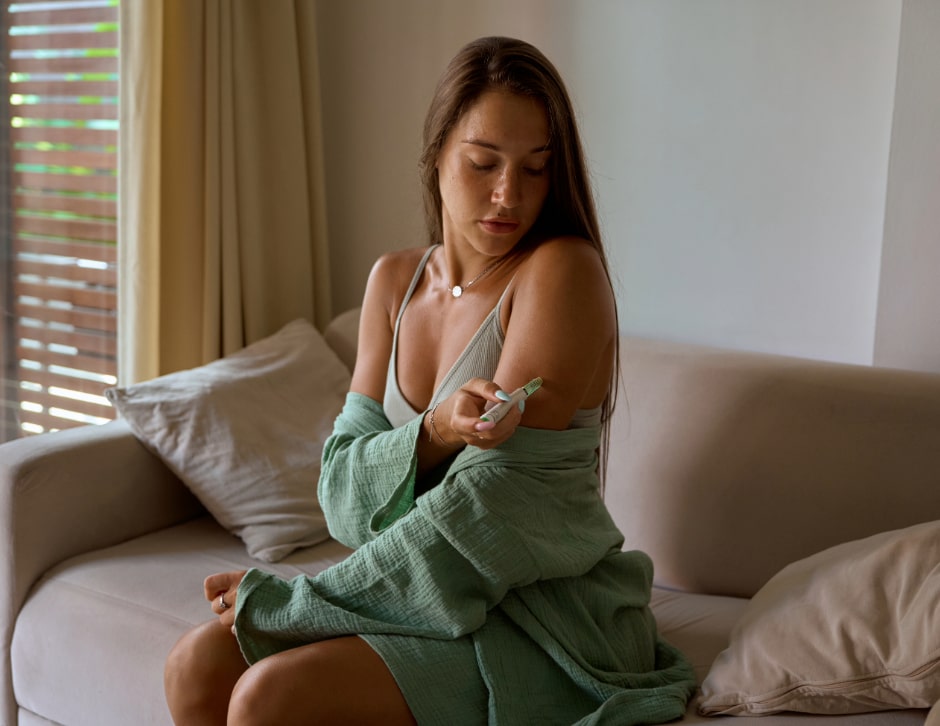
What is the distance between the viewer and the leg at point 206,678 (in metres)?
1.45

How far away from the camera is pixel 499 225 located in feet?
5.16

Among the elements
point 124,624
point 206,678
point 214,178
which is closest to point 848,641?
point 206,678

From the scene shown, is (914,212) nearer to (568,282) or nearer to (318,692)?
(568,282)

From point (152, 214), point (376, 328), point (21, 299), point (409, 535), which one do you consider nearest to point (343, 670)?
point (409, 535)

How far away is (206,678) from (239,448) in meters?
0.76

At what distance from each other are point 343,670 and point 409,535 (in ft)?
0.63

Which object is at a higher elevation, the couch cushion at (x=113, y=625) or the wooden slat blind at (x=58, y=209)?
the wooden slat blind at (x=58, y=209)

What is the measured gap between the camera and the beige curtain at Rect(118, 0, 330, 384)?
251cm

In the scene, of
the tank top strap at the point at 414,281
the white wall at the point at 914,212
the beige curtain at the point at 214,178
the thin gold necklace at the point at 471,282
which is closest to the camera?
the thin gold necklace at the point at 471,282

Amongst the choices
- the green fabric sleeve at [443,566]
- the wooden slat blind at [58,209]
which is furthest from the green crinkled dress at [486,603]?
the wooden slat blind at [58,209]

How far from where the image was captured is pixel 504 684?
1.38m

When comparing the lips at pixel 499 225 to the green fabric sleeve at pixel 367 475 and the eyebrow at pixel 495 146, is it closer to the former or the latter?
the eyebrow at pixel 495 146

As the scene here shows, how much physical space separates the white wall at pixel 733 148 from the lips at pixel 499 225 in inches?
33.4

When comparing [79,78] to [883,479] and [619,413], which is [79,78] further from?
[883,479]
